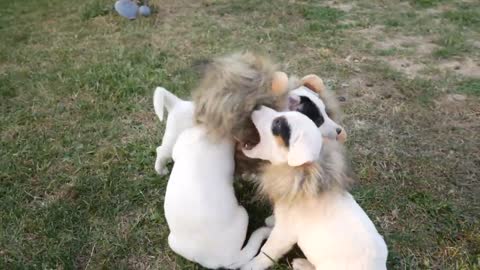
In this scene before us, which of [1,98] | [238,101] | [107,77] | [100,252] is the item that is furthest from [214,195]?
[1,98]

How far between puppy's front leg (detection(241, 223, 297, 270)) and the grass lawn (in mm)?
110

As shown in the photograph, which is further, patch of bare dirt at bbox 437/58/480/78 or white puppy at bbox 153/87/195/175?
patch of bare dirt at bbox 437/58/480/78

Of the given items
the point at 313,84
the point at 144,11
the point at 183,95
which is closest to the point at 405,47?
the point at 183,95

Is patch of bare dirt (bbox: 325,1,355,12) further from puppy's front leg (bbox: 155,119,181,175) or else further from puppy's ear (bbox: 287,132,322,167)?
puppy's ear (bbox: 287,132,322,167)

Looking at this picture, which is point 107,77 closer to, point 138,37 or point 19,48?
point 138,37

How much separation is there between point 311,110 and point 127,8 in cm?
326

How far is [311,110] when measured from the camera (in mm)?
2043

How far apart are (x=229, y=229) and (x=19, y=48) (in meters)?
3.23

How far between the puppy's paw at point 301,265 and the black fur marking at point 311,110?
57 centimetres

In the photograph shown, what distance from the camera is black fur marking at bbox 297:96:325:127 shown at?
2.03m

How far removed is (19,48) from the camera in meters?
4.33

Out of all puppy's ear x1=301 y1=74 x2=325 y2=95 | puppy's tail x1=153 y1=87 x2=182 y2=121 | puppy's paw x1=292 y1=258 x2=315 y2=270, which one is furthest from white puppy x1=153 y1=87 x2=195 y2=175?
puppy's paw x1=292 y1=258 x2=315 y2=270

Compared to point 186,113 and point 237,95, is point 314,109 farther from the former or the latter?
point 186,113

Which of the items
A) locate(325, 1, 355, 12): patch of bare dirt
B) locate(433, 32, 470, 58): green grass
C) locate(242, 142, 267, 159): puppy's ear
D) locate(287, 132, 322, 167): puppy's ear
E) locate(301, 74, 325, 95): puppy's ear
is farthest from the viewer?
locate(325, 1, 355, 12): patch of bare dirt
